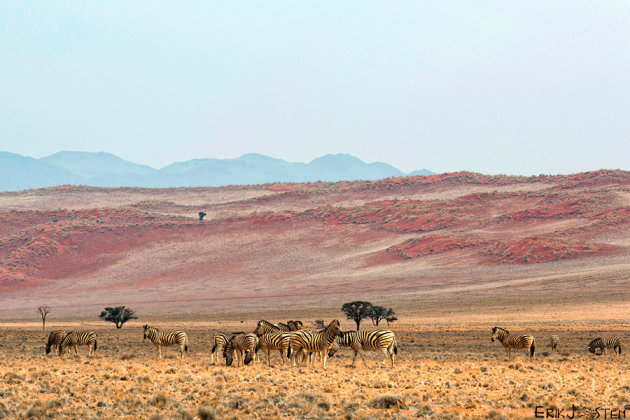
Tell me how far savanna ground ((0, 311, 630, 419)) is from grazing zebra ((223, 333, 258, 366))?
579 millimetres

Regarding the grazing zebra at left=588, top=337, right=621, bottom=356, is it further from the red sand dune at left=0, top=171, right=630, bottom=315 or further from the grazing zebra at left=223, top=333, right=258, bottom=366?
the red sand dune at left=0, top=171, right=630, bottom=315

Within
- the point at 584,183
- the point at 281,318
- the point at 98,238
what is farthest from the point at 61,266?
the point at 584,183

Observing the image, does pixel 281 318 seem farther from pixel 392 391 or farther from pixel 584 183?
pixel 584 183

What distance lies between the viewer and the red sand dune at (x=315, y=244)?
98250mm

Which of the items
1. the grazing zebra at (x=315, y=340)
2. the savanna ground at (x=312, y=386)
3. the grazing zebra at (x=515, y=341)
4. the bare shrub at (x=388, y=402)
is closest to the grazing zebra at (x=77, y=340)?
the savanna ground at (x=312, y=386)

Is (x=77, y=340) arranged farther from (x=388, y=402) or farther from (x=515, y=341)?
(x=515, y=341)

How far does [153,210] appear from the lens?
165000 millimetres

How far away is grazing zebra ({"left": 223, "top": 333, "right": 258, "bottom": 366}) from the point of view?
25594mm

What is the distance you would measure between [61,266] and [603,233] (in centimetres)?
9091

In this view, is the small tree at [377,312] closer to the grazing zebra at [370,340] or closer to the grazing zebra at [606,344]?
the grazing zebra at [606,344]

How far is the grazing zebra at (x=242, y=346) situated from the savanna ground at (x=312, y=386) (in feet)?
1.90

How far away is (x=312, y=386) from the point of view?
67.3 feet

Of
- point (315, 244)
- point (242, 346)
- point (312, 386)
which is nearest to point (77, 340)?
point (242, 346)

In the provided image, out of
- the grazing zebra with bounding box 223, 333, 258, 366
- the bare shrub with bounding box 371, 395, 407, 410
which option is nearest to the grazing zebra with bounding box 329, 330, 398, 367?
the grazing zebra with bounding box 223, 333, 258, 366
